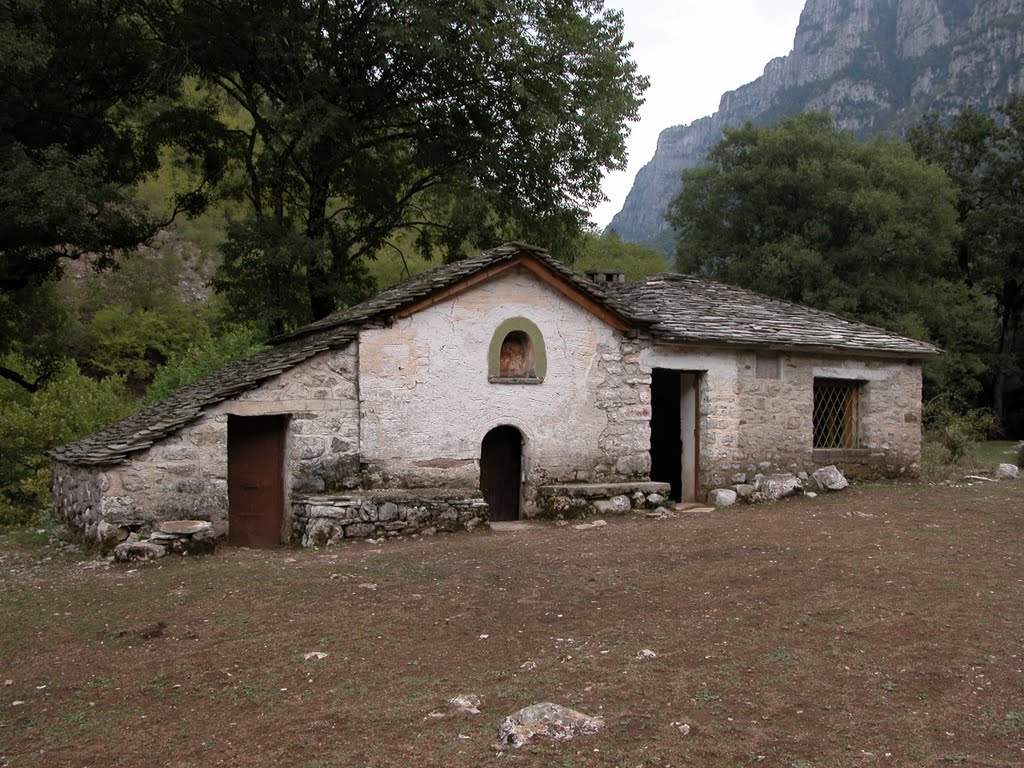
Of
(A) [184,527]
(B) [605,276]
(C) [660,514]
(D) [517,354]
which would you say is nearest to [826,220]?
(B) [605,276]

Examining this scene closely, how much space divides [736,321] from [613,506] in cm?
412

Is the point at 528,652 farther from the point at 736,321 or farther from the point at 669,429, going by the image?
the point at 669,429

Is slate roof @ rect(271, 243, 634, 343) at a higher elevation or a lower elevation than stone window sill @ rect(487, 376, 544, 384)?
higher

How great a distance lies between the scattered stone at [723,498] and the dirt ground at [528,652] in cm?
289

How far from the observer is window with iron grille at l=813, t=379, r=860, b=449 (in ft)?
47.4

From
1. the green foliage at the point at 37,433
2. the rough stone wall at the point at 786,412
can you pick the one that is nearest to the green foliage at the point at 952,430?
the rough stone wall at the point at 786,412

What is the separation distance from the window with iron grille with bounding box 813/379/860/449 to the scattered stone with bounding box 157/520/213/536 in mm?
10200

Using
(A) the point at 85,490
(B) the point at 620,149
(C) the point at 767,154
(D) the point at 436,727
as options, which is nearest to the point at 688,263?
(C) the point at 767,154

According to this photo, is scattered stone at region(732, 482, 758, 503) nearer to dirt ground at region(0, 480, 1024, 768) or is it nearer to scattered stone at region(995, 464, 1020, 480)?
dirt ground at region(0, 480, 1024, 768)

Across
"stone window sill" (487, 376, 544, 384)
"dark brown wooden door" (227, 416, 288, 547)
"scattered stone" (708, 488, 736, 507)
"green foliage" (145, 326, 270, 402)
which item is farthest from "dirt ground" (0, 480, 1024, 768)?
"green foliage" (145, 326, 270, 402)

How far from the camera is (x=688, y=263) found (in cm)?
3120

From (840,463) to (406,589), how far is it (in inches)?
369

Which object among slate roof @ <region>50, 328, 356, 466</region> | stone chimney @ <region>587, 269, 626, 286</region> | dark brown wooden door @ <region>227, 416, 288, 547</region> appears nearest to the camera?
slate roof @ <region>50, 328, 356, 466</region>

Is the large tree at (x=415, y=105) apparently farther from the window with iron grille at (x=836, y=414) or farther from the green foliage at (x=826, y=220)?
the green foliage at (x=826, y=220)
